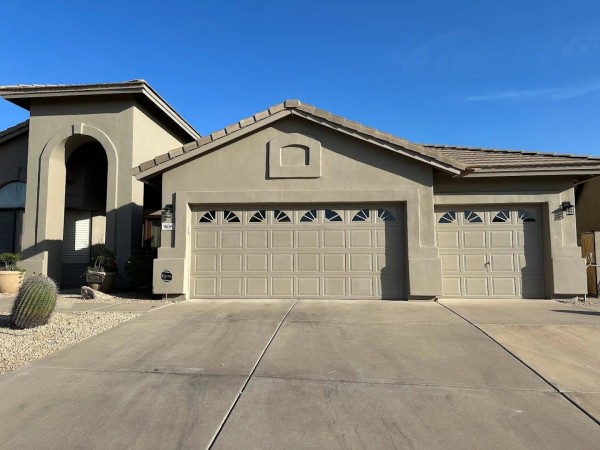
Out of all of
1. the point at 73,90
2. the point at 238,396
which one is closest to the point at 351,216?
the point at 238,396

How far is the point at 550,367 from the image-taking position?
4.98 meters

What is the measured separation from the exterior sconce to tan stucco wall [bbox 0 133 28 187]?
16673 mm

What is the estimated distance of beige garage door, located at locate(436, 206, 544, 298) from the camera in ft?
33.3

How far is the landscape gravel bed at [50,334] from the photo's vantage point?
5414 mm

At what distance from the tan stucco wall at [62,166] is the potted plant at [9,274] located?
18.1 inches

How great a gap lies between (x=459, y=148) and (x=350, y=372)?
9689 millimetres

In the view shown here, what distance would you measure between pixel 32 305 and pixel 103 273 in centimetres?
458

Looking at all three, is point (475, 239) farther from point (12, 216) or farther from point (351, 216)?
point (12, 216)

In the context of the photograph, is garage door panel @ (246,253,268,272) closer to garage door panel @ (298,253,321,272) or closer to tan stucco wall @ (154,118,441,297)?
garage door panel @ (298,253,321,272)

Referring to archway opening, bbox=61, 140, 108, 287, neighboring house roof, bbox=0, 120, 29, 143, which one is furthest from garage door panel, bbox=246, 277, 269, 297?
neighboring house roof, bbox=0, 120, 29, 143

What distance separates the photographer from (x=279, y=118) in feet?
33.6

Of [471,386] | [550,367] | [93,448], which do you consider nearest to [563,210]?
[550,367]

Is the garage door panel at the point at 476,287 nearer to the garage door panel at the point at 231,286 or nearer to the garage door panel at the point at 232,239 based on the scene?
the garage door panel at the point at 231,286

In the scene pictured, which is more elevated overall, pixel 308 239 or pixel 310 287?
pixel 308 239
